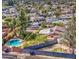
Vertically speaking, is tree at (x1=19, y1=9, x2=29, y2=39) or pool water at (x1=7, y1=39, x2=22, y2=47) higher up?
tree at (x1=19, y1=9, x2=29, y2=39)

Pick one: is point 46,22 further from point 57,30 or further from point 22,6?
point 22,6

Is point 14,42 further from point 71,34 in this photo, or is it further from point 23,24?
point 71,34

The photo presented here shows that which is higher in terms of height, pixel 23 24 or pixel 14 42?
pixel 23 24

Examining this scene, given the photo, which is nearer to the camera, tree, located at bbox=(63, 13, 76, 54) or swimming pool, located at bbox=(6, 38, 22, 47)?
tree, located at bbox=(63, 13, 76, 54)

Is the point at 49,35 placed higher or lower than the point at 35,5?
lower

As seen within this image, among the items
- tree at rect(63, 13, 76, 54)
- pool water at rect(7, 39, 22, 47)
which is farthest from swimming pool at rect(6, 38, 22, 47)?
tree at rect(63, 13, 76, 54)

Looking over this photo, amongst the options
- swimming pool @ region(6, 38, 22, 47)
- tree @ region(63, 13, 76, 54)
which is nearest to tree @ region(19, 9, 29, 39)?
swimming pool @ region(6, 38, 22, 47)

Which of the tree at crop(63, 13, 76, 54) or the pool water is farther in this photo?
the pool water

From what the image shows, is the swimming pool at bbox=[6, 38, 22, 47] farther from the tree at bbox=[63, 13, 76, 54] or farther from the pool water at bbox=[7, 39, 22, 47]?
the tree at bbox=[63, 13, 76, 54]

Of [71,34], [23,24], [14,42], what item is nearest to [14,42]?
[14,42]

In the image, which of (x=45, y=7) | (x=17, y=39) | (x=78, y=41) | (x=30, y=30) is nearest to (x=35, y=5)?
(x=45, y=7)

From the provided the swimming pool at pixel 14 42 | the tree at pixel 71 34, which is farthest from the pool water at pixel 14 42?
the tree at pixel 71 34
